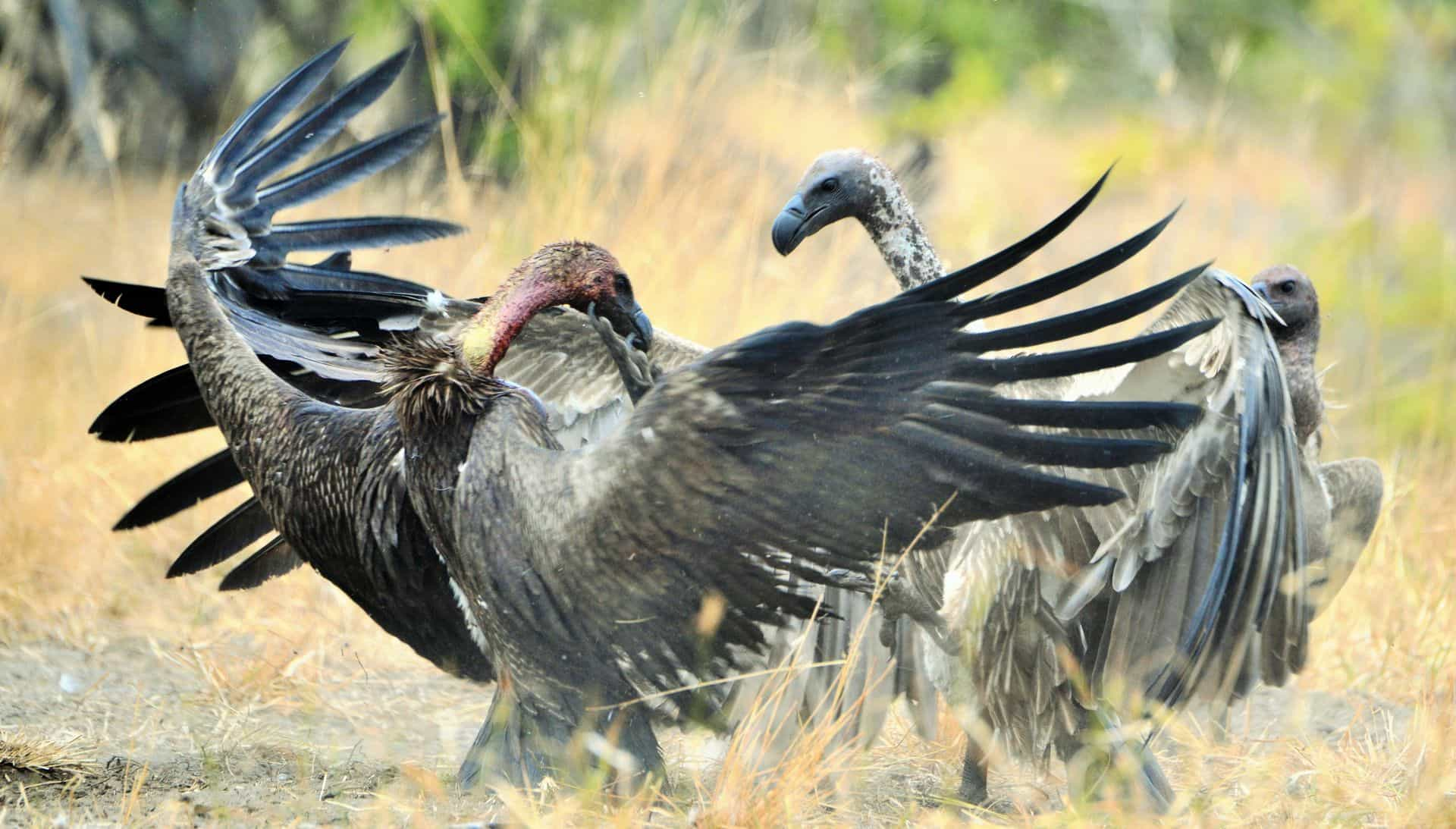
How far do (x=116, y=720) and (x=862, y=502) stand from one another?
215cm

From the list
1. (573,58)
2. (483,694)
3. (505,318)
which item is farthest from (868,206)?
(573,58)

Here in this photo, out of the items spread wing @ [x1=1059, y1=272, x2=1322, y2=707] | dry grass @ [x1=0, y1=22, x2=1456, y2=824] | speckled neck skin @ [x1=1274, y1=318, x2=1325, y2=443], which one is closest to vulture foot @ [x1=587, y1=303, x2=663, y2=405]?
dry grass @ [x1=0, y1=22, x2=1456, y2=824]

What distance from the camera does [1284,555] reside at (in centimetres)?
293

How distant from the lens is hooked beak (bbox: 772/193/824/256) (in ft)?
11.6

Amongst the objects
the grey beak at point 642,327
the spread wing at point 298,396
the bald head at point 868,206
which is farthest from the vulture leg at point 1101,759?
the spread wing at point 298,396

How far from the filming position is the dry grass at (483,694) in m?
3.02

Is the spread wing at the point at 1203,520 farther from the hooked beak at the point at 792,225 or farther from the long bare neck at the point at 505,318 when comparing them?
the long bare neck at the point at 505,318

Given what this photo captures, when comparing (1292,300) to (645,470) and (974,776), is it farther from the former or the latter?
(645,470)

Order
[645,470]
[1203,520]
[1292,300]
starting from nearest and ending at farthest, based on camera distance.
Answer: [645,470], [1203,520], [1292,300]

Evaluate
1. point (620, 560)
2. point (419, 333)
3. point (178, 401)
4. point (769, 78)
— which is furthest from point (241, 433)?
point (769, 78)

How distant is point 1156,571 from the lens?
2990mm

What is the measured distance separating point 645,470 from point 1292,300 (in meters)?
2.07

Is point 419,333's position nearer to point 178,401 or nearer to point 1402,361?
point 178,401

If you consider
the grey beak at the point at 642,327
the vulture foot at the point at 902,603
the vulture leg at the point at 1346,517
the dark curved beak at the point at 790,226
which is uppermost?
the dark curved beak at the point at 790,226
